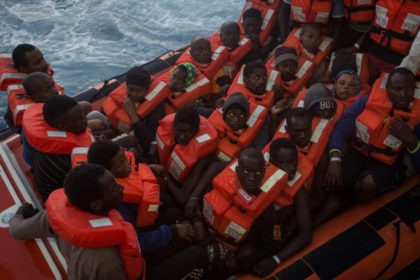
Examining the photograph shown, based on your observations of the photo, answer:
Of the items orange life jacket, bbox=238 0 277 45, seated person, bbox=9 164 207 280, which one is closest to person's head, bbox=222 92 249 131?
seated person, bbox=9 164 207 280

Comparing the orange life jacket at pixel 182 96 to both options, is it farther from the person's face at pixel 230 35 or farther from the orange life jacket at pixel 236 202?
the orange life jacket at pixel 236 202

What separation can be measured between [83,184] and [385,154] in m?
2.16

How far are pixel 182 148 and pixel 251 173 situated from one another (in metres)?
0.75

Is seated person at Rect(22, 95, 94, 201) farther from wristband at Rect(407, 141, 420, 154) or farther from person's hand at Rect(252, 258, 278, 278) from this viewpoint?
wristband at Rect(407, 141, 420, 154)

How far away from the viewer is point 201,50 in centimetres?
388

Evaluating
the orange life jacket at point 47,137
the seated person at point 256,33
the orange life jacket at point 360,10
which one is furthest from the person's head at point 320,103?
the orange life jacket at point 47,137

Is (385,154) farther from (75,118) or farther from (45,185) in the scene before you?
(45,185)

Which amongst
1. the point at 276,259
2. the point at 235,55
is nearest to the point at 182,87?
the point at 235,55

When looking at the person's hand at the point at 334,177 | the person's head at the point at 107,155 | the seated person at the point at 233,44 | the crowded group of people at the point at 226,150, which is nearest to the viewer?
the crowded group of people at the point at 226,150

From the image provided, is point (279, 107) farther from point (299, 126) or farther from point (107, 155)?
point (107, 155)

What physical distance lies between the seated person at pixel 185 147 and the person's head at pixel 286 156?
559mm

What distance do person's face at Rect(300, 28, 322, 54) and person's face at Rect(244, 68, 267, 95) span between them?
2.35 ft

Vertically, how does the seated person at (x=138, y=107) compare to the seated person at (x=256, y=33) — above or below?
below

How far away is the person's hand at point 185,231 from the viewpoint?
2.22 metres
